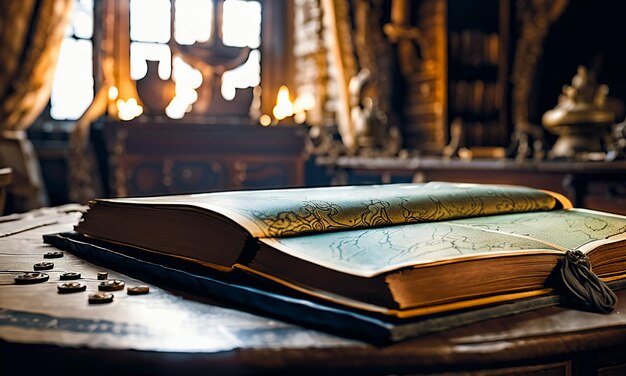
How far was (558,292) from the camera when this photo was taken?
26.3 inches

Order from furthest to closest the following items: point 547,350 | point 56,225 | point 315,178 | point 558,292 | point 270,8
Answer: point 270,8, point 315,178, point 56,225, point 558,292, point 547,350

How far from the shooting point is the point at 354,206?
0.77 meters

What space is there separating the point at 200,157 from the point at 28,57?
1673mm

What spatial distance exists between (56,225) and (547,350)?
3.47ft

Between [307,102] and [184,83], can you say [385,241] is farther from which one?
[184,83]

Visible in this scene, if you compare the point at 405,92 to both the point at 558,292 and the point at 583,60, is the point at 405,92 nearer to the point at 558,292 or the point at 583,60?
the point at 583,60

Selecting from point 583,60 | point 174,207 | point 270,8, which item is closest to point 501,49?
point 583,60

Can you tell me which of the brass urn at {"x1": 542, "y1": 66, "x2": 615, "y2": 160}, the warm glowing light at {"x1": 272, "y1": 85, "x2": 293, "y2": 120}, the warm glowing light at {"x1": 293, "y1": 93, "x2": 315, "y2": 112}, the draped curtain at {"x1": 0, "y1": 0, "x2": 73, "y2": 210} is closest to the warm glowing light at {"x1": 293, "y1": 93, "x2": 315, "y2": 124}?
the warm glowing light at {"x1": 293, "y1": 93, "x2": 315, "y2": 112}

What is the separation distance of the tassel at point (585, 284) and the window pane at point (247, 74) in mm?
5196

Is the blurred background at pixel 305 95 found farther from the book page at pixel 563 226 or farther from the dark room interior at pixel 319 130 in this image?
the book page at pixel 563 226

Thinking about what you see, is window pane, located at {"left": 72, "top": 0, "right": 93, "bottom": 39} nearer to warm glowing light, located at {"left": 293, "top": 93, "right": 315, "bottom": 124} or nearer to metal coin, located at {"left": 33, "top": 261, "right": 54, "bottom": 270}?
warm glowing light, located at {"left": 293, "top": 93, "right": 315, "bottom": 124}

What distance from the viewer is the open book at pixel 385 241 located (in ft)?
1.87

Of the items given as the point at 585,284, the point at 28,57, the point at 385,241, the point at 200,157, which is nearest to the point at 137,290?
the point at 385,241

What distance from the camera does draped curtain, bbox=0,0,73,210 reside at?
463 centimetres
